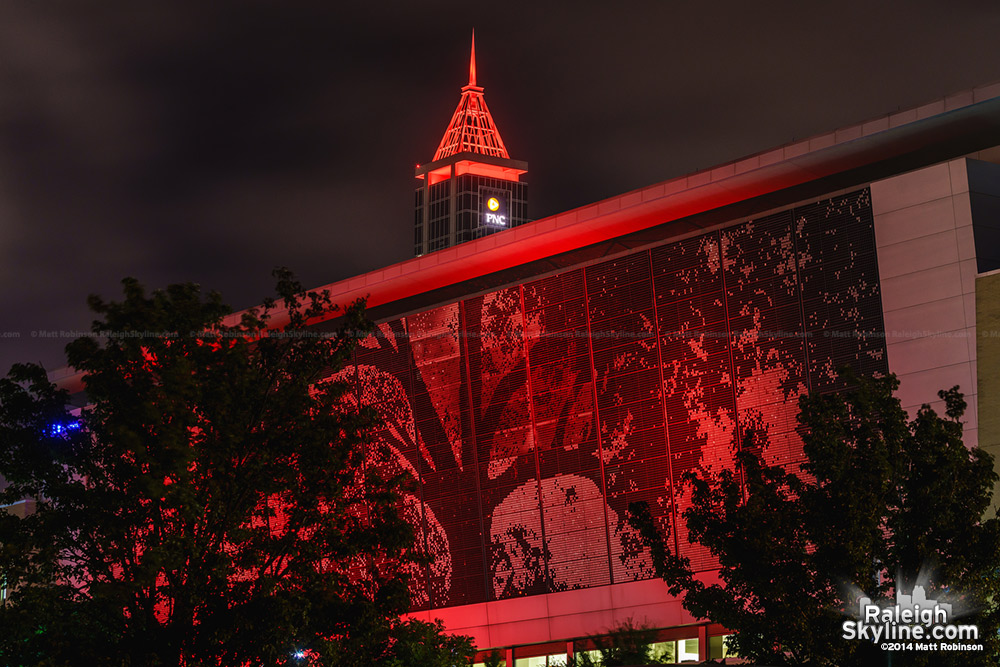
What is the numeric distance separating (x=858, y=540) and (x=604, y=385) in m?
19.8

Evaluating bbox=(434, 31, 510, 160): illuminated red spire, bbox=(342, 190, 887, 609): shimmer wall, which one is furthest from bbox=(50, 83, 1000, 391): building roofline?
bbox=(434, 31, 510, 160): illuminated red spire

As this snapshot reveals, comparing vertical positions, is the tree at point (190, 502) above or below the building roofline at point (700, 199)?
below

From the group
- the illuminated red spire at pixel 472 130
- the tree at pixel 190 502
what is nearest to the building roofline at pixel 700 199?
the tree at pixel 190 502

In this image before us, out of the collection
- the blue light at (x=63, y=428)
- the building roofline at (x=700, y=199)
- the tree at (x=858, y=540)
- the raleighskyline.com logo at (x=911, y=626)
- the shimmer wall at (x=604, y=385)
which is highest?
the building roofline at (x=700, y=199)

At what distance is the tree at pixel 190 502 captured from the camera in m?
23.7

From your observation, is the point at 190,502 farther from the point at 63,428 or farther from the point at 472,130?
the point at 472,130

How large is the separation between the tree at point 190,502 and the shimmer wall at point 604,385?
1698cm

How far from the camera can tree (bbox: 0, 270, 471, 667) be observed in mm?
23656

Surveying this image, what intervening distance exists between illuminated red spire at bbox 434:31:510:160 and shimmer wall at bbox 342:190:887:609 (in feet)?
412

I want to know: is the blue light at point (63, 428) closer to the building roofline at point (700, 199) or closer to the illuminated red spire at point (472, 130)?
the building roofline at point (700, 199)

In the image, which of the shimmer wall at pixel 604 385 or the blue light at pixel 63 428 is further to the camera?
the shimmer wall at pixel 604 385

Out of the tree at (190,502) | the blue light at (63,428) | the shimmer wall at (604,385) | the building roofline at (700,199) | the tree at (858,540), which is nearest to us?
the tree at (190,502)

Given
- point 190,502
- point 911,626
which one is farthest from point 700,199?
point 190,502

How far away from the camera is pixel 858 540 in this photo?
2473cm
